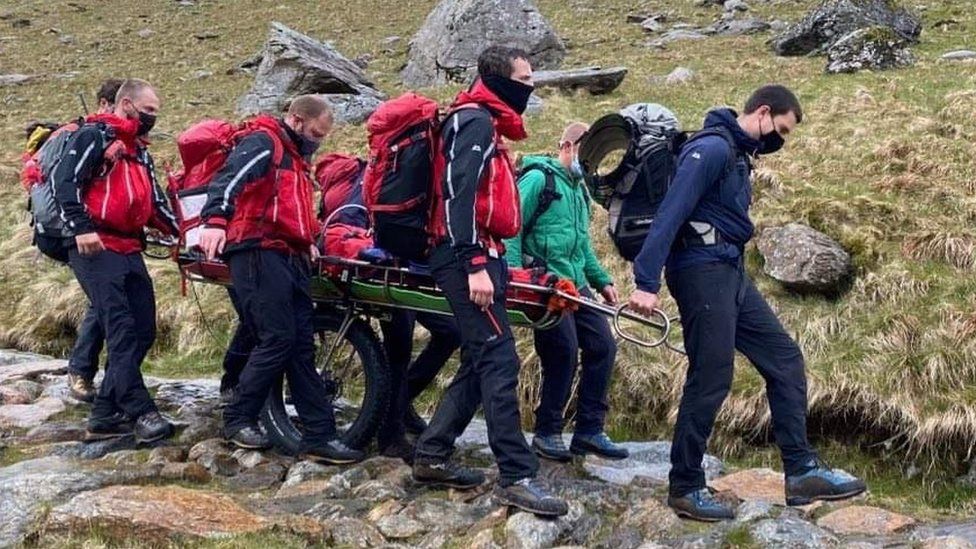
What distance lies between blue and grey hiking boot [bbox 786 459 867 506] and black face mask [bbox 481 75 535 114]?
10.4 ft

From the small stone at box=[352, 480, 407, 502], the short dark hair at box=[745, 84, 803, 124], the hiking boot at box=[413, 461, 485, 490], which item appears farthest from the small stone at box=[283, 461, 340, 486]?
the short dark hair at box=[745, 84, 803, 124]

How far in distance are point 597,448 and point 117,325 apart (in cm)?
420

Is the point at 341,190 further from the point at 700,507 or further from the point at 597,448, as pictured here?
the point at 700,507

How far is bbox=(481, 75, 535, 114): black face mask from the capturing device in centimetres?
677

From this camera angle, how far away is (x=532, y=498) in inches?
263

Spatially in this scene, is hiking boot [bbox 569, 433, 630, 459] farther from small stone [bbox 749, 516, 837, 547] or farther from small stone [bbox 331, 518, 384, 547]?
small stone [bbox 331, 518, 384, 547]

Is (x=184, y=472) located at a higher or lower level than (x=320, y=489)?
higher

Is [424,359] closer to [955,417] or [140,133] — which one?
[140,133]

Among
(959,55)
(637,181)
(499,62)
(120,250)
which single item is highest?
(959,55)

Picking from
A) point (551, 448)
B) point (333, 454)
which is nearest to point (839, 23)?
point (551, 448)

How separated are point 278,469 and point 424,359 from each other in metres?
1.52

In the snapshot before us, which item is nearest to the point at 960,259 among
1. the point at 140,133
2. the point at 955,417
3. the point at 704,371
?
the point at 955,417

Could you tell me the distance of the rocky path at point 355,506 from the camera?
651 cm

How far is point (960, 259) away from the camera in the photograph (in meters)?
11.8
